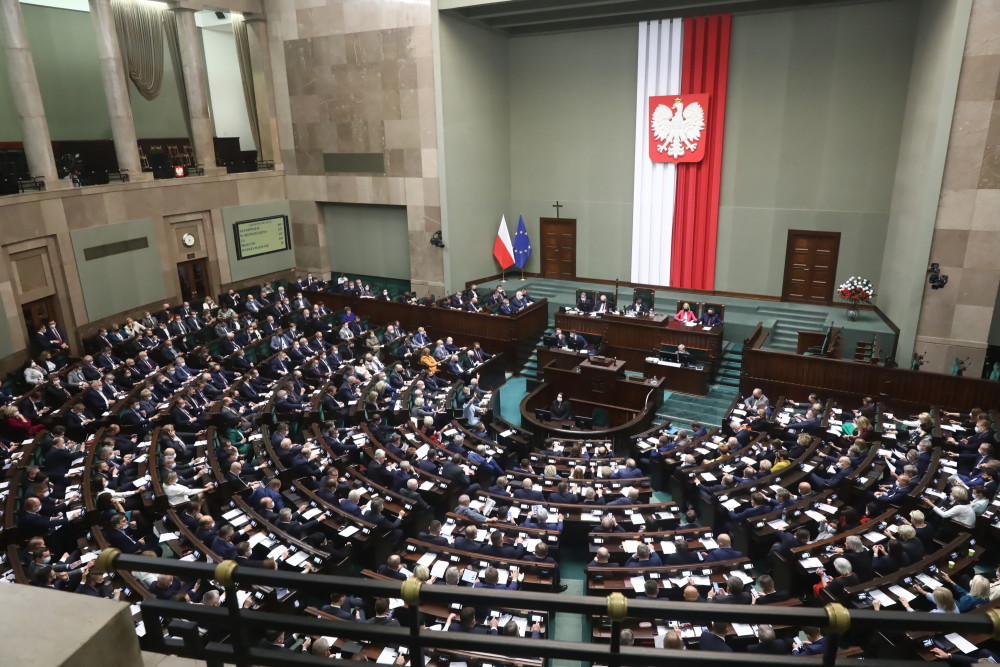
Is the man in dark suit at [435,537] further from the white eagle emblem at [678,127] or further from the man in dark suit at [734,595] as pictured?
the white eagle emblem at [678,127]

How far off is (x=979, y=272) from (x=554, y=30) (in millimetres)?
12878

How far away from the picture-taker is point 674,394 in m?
14.4

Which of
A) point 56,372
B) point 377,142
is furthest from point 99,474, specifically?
point 377,142

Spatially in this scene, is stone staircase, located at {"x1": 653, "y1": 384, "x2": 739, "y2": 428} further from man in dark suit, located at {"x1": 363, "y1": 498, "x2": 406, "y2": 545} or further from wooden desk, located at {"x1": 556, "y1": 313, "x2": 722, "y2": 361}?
man in dark suit, located at {"x1": 363, "y1": 498, "x2": 406, "y2": 545}

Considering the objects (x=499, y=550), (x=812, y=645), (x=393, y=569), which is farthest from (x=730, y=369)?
(x=393, y=569)

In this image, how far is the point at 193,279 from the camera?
19.8 meters

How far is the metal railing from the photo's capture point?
5.90ft

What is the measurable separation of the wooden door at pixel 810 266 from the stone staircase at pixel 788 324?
69cm

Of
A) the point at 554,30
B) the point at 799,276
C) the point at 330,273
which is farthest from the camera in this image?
the point at 330,273

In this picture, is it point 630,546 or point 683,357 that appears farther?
point 683,357

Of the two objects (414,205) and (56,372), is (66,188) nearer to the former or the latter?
(56,372)

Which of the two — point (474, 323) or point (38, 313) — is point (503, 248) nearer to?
point (474, 323)

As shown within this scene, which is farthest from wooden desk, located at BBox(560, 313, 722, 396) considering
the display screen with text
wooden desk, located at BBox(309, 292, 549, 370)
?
the display screen with text

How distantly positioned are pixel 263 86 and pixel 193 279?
283 inches
